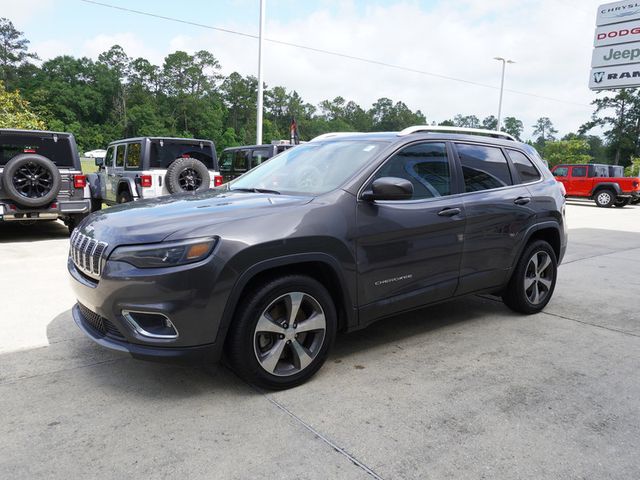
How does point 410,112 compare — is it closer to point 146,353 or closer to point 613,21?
point 613,21

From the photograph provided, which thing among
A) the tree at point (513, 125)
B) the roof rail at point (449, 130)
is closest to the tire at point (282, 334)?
the roof rail at point (449, 130)

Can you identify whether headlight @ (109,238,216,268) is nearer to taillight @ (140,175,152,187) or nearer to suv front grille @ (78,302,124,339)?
suv front grille @ (78,302,124,339)

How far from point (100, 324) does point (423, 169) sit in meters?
2.59

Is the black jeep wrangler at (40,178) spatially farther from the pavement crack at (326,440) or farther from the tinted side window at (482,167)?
the tinted side window at (482,167)

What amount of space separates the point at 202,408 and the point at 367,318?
1.25 metres

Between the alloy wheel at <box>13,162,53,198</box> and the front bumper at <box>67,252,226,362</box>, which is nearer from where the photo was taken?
the front bumper at <box>67,252,226,362</box>

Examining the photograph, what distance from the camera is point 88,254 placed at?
3072 mm

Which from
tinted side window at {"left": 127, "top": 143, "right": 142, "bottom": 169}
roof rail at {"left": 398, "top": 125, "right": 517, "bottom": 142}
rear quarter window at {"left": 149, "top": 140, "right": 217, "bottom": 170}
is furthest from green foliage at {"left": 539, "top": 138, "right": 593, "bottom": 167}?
roof rail at {"left": 398, "top": 125, "right": 517, "bottom": 142}

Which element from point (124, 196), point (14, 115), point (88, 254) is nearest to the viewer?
point (88, 254)

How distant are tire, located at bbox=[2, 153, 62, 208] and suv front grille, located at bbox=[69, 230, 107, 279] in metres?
5.35

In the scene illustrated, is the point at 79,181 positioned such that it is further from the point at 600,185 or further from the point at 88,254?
the point at 600,185

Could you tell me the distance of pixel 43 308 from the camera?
15.6 ft

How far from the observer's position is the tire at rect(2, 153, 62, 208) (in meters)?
7.71

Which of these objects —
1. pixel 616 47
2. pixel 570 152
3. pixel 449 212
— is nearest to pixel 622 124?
pixel 570 152
